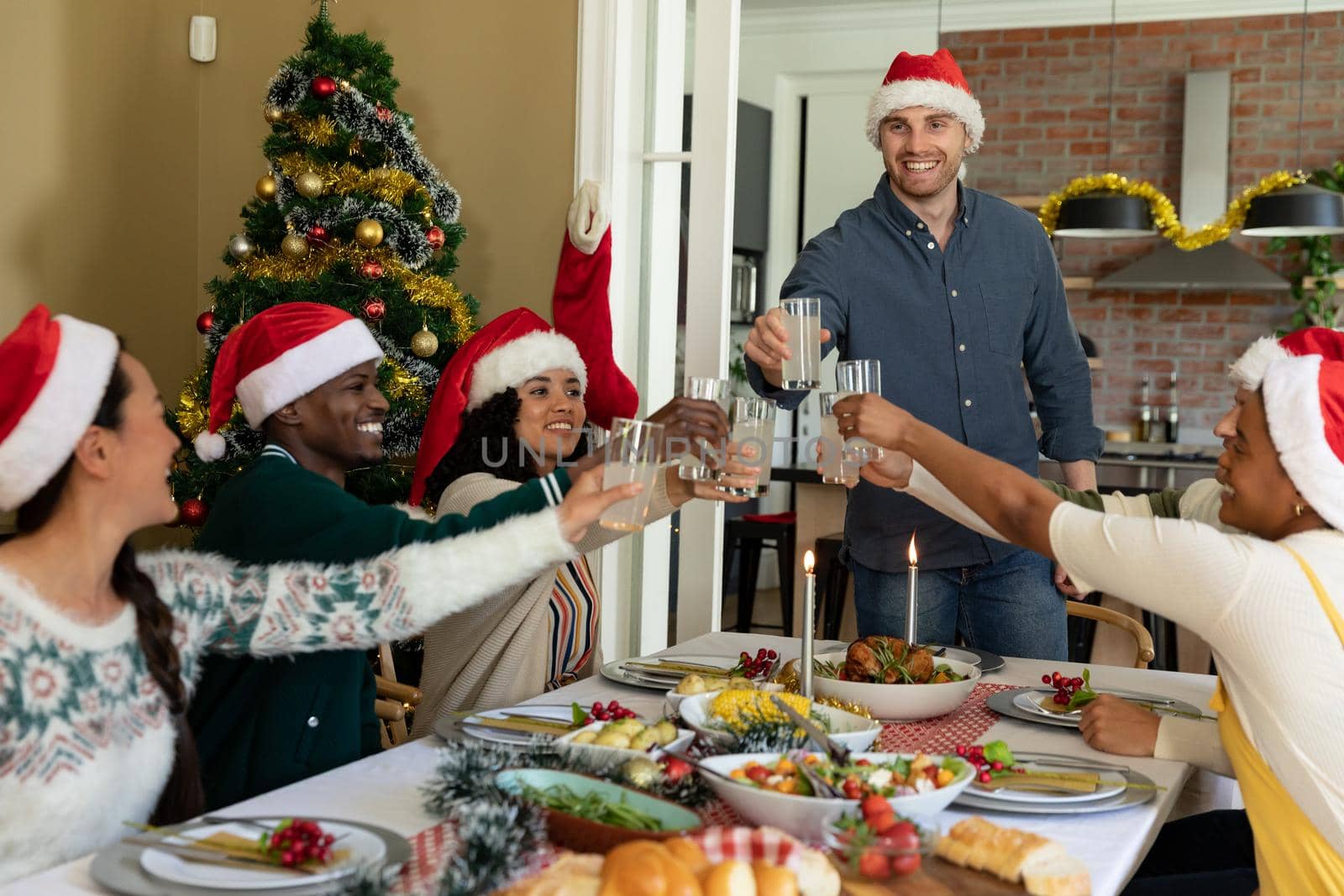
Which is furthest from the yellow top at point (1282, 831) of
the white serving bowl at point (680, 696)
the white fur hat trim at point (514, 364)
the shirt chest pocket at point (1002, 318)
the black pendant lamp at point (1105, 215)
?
the black pendant lamp at point (1105, 215)

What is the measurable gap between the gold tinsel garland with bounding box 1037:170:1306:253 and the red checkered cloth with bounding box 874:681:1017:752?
174 inches

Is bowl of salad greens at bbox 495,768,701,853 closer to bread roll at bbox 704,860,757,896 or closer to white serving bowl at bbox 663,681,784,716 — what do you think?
bread roll at bbox 704,860,757,896

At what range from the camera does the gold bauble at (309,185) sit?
10.6 ft

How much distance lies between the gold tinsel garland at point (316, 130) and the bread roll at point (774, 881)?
2647mm

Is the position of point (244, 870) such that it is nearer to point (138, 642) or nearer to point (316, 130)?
point (138, 642)

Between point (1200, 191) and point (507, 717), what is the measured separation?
6.09 metres

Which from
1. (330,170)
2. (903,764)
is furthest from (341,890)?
(330,170)

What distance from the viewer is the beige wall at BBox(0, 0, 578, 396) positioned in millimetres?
3482

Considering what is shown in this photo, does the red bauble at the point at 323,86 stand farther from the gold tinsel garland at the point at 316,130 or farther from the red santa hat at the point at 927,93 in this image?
the red santa hat at the point at 927,93

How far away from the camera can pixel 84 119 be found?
366 centimetres

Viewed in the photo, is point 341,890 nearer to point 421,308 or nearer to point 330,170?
point 421,308

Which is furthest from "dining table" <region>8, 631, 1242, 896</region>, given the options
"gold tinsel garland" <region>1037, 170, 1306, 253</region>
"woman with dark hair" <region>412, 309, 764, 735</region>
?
"gold tinsel garland" <region>1037, 170, 1306, 253</region>

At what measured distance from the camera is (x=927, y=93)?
103 inches

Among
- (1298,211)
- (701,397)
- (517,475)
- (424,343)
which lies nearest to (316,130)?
(424,343)
